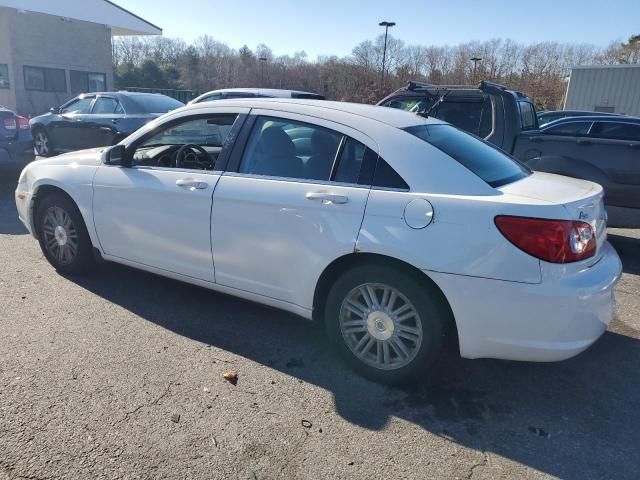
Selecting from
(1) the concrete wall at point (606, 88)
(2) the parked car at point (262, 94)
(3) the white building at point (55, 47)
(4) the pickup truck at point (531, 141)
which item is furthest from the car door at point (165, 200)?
(1) the concrete wall at point (606, 88)

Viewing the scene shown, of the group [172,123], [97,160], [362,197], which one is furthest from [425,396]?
[97,160]

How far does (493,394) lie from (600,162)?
150 inches

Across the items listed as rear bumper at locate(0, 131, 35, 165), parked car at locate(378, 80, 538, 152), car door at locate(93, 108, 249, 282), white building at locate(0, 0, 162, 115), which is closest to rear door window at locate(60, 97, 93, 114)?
rear bumper at locate(0, 131, 35, 165)

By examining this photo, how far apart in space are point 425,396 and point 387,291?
67 cm

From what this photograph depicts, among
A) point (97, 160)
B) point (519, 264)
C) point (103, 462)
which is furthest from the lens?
point (97, 160)

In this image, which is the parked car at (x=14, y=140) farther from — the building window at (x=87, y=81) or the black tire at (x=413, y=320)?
the building window at (x=87, y=81)

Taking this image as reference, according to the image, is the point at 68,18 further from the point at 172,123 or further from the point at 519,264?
the point at 519,264

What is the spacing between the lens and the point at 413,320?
297cm

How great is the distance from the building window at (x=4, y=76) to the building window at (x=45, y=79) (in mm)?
756

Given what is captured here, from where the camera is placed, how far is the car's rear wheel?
500 inches

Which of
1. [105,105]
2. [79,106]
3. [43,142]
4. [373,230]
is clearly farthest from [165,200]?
[43,142]

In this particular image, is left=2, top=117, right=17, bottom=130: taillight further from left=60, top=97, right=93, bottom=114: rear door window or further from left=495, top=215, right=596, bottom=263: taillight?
left=495, top=215, right=596, bottom=263: taillight

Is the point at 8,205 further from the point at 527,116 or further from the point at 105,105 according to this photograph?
Answer: the point at 527,116

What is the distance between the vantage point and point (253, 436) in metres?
2.63
